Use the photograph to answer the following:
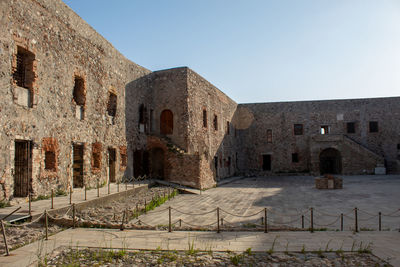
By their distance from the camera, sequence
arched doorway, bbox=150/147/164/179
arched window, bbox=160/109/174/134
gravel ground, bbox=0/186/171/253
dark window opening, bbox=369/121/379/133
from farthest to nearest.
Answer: dark window opening, bbox=369/121/379/133 → arched window, bbox=160/109/174/134 → arched doorway, bbox=150/147/164/179 → gravel ground, bbox=0/186/171/253

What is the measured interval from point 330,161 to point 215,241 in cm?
2780

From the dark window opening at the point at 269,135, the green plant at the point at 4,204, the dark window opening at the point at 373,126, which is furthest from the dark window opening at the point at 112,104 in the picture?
the dark window opening at the point at 373,126

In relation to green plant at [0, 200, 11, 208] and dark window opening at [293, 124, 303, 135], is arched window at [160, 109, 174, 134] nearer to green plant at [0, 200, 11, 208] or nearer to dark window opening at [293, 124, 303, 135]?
green plant at [0, 200, 11, 208]

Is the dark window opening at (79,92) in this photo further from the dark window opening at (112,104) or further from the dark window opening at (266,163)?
the dark window opening at (266,163)

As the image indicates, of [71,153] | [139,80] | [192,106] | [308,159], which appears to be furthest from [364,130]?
[71,153]

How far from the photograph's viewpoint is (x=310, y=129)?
29203 millimetres

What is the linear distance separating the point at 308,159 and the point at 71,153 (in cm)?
2219

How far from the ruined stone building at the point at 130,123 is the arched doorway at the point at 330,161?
0.34 ft

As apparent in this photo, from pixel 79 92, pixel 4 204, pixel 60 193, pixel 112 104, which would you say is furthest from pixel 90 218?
pixel 112 104

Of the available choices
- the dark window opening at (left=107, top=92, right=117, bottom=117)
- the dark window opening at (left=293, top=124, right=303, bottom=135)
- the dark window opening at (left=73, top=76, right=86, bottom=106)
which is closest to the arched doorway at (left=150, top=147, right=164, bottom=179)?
the dark window opening at (left=107, top=92, right=117, bottom=117)

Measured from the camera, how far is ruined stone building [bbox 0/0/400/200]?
1004 centimetres

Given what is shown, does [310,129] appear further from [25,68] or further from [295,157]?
[25,68]

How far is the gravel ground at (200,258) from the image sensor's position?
5.37m

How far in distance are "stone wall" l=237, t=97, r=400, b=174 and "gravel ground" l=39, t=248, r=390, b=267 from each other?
2274 centimetres
